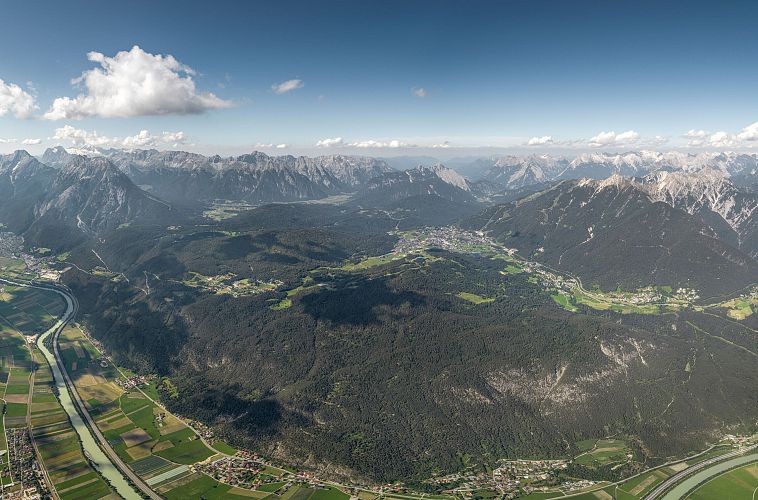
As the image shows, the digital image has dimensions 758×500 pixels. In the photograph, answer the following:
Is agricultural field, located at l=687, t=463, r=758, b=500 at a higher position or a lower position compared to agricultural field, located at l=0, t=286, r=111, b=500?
lower

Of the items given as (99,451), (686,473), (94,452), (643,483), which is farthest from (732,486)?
(94,452)

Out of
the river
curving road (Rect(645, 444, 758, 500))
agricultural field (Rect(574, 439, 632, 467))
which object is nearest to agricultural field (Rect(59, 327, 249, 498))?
the river

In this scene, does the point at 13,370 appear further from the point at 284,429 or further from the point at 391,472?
the point at 391,472

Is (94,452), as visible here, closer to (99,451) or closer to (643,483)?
(99,451)

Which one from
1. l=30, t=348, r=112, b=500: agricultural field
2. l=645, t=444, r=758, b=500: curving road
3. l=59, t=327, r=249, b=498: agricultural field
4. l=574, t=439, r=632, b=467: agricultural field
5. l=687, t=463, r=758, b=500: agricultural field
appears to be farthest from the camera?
l=574, t=439, r=632, b=467: agricultural field

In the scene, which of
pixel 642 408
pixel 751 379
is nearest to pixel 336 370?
pixel 642 408

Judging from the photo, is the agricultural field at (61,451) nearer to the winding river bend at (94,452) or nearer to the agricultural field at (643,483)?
the winding river bend at (94,452)

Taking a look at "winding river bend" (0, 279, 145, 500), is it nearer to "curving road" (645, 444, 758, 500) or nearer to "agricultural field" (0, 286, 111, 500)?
"agricultural field" (0, 286, 111, 500)

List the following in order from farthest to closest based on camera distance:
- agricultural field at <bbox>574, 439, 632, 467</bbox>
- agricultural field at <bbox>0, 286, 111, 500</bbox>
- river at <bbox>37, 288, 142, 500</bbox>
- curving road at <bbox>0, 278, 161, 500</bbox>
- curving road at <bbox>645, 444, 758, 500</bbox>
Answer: agricultural field at <bbox>574, 439, 632, 467</bbox>, curving road at <bbox>645, 444, 758, 500</bbox>, curving road at <bbox>0, 278, 161, 500</bbox>, river at <bbox>37, 288, 142, 500</bbox>, agricultural field at <bbox>0, 286, 111, 500</bbox>
